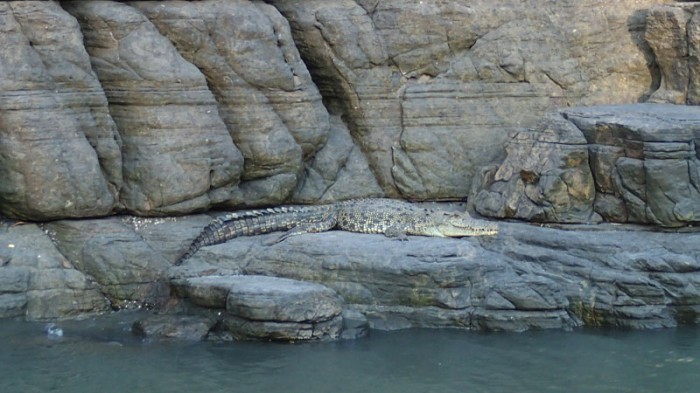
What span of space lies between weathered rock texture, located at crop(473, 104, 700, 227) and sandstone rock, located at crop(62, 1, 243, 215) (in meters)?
2.94

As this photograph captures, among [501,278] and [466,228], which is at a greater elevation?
[501,278]

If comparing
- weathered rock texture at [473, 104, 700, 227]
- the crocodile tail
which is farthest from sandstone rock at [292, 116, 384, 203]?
weathered rock texture at [473, 104, 700, 227]

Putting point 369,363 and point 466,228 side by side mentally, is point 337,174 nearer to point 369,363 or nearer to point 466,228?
point 466,228

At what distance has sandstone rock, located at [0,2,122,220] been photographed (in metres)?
11.2

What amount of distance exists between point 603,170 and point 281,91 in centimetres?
332

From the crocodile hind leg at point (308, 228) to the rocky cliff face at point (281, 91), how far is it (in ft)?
3.11

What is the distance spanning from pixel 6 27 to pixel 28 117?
0.84 m

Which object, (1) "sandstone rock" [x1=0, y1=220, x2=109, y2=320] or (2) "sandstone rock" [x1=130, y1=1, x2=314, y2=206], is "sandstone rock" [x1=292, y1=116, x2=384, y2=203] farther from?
(1) "sandstone rock" [x1=0, y1=220, x2=109, y2=320]

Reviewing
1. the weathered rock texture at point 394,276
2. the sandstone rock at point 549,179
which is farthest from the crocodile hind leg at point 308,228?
the sandstone rock at point 549,179

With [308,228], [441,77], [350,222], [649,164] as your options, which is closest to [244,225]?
[308,228]

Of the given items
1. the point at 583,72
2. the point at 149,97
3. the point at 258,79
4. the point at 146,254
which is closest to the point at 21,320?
the point at 146,254

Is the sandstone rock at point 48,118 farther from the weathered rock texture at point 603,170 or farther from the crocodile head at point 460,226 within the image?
the weathered rock texture at point 603,170

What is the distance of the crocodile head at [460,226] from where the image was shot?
462 inches

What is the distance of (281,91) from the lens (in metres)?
12.7
